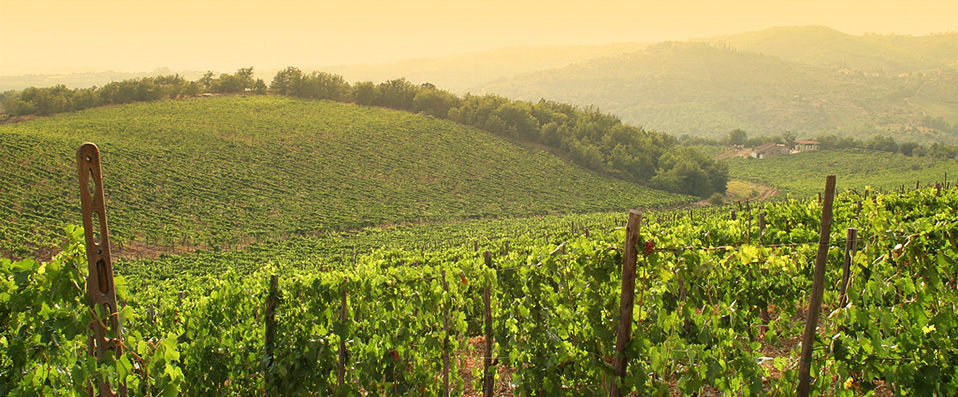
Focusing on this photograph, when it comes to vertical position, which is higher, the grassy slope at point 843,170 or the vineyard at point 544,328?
the vineyard at point 544,328

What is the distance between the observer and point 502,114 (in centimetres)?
7281

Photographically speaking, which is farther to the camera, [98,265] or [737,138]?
[737,138]

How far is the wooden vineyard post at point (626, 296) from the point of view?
11.3 ft

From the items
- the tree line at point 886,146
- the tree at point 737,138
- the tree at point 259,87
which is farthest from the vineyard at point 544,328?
the tree at point 737,138

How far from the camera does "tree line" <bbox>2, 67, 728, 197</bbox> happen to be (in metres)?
66.2

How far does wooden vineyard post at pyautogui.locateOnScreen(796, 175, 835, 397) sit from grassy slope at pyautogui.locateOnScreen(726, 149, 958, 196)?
65.0m

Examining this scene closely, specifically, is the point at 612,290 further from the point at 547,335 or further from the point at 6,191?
the point at 6,191

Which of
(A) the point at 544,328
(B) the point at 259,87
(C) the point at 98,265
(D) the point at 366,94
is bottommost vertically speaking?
(A) the point at 544,328

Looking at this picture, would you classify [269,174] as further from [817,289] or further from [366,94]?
[817,289]

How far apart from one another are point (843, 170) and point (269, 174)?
72.1m

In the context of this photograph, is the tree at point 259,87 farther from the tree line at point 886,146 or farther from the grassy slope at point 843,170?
the tree line at point 886,146

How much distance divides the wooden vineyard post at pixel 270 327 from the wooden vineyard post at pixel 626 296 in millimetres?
3081

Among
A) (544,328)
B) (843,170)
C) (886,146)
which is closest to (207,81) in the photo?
(544,328)

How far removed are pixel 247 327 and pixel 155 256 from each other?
28.4 meters
